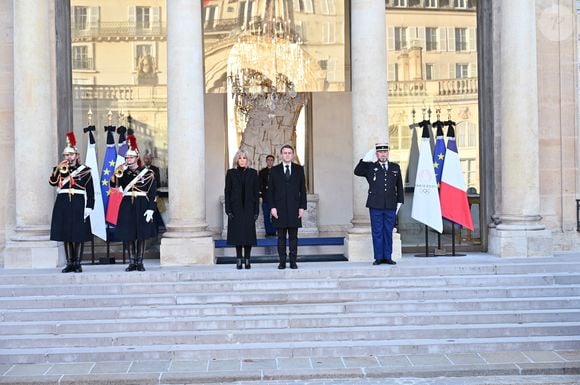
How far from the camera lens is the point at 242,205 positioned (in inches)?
464

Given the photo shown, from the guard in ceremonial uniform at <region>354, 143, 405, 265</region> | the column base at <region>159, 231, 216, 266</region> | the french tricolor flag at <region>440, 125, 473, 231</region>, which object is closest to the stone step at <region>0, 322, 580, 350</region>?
the guard in ceremonial uniform at <region>354, 143, 405, 265</region>

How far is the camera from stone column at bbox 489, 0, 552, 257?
1273 centimetres

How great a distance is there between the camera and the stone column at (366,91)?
12.4m

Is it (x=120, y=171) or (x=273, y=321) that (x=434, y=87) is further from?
(x=273, y=321)

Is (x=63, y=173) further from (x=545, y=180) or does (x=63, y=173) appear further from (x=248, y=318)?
(x=545, y=180)

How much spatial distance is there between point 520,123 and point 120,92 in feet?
25.6

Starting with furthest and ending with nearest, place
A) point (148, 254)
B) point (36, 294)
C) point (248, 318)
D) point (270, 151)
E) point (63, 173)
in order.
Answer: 1. point (270, 151)
2. point (148, 254)
3. point (63, 173)
4. point (36, 294)
5. point (248, 318)

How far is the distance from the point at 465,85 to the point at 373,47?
2.93 metres

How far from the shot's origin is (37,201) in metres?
12.4

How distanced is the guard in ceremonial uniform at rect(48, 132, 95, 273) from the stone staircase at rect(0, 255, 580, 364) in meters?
0.45

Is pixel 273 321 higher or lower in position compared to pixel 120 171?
lower

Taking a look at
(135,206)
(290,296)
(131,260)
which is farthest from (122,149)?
(290,296)

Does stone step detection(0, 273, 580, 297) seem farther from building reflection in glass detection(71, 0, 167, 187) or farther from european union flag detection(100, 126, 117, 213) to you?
building reflection in glass detection(71, 0, 167, 187)

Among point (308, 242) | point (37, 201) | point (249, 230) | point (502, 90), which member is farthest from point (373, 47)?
point (37, 201)
